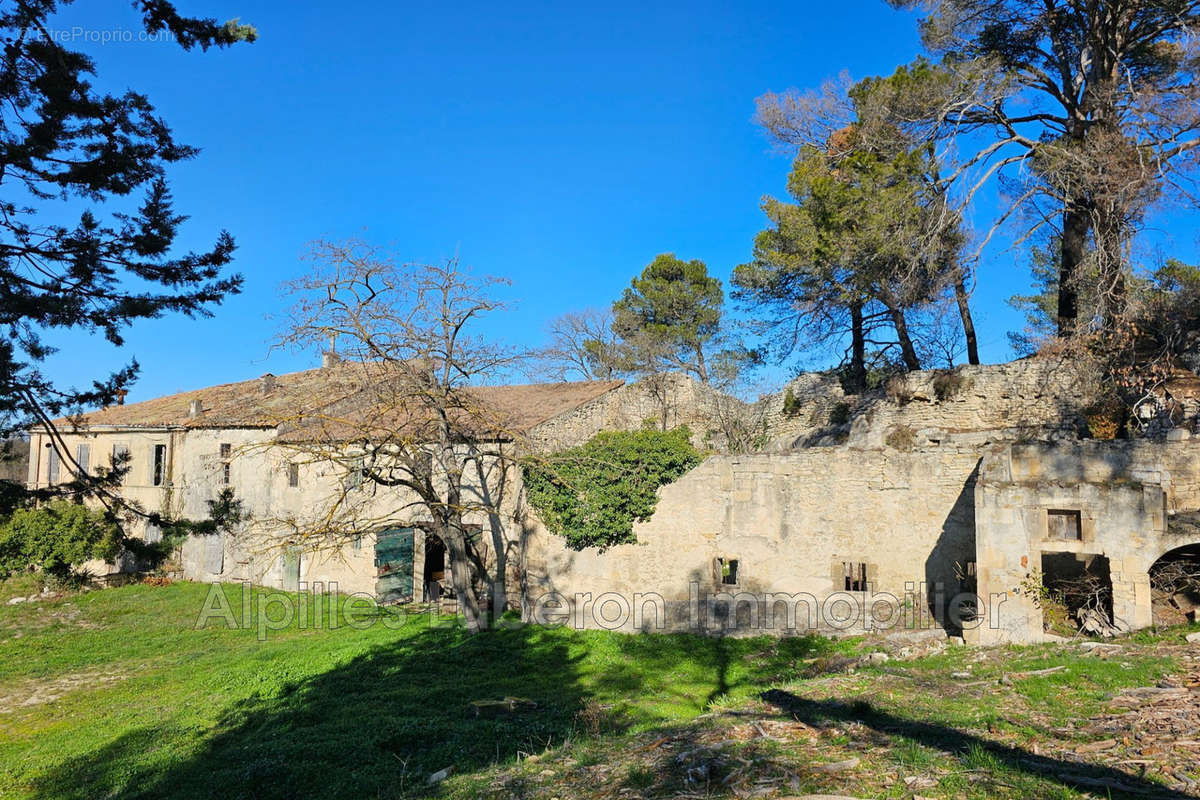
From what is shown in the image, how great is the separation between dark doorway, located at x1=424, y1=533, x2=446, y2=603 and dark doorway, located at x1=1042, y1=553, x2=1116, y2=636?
44.6ft

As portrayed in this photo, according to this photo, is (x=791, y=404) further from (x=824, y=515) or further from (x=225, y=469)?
(x=225, y=469)

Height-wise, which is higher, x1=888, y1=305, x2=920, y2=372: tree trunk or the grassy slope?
x1=888, y1=305, x2=920, y2=372: tree trunk

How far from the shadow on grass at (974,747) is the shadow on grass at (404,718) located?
2.38m

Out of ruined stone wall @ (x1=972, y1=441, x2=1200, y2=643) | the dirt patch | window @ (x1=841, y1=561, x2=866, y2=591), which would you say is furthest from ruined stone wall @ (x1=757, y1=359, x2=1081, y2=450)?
the dirt patch

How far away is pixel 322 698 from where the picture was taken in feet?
36.1

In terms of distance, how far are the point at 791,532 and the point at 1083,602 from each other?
181 inches

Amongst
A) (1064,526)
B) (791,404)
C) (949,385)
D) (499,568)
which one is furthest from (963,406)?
(499,568)

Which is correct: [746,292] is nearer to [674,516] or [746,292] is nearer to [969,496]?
[674,516]

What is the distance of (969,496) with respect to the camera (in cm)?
1173

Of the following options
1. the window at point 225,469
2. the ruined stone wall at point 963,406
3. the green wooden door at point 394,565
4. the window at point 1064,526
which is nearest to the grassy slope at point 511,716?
the window at point 1064,526

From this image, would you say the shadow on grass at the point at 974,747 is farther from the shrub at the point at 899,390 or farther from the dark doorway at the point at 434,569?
the dark doorway at the point at 434,569

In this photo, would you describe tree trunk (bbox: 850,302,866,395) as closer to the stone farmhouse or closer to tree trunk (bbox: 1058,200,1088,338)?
the stone farmhouse

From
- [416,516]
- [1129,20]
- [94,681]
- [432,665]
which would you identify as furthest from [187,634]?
[1129,20]

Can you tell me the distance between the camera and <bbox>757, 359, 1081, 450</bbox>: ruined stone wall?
15000mm
